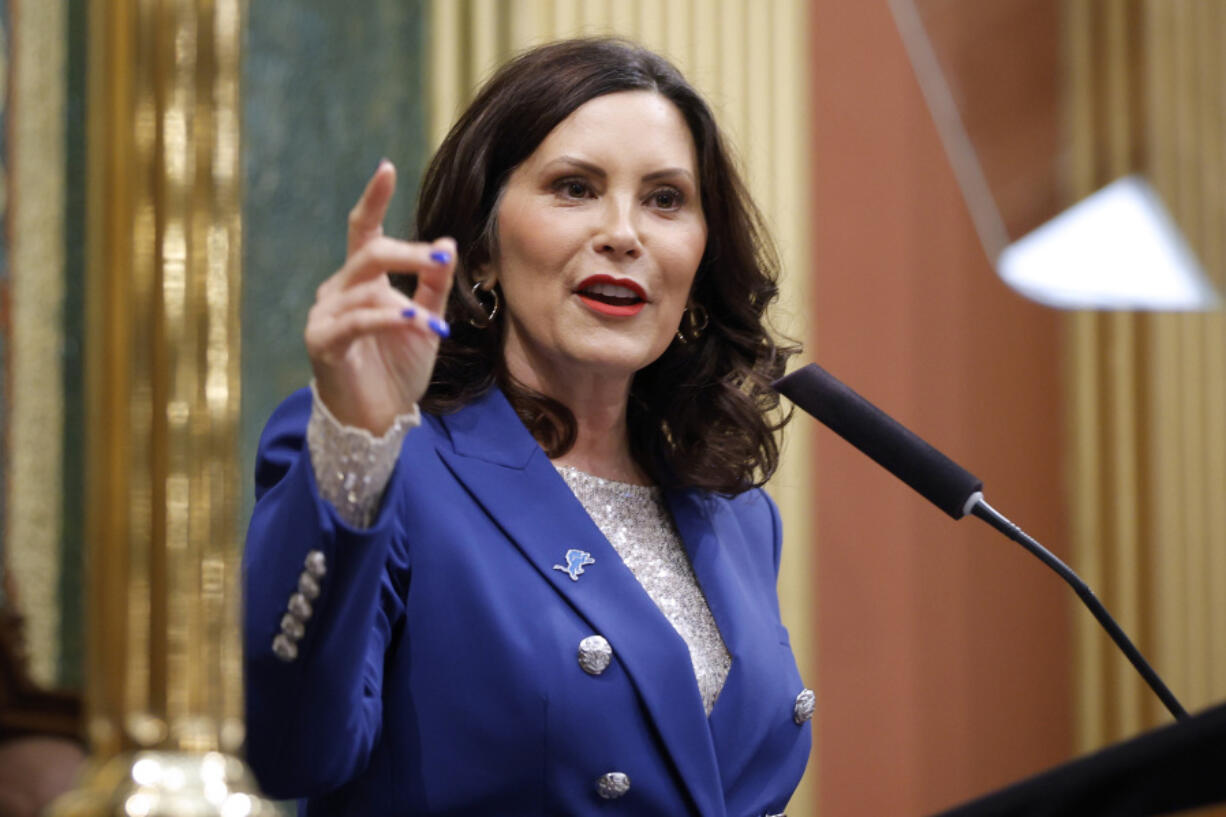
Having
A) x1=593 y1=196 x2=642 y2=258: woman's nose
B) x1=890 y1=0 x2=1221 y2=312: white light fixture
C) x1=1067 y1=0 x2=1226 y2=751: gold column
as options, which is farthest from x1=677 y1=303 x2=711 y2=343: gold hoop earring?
x1=1067 y1=0 x2=1226 y2=751: gold column

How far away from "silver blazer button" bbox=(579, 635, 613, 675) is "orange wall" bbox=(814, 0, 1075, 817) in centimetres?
170

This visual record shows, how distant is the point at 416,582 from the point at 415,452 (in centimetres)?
16

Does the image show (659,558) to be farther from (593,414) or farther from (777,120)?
(777,120)

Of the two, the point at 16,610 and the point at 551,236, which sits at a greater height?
the point at 551,236

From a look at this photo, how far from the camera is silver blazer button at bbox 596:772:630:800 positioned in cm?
133

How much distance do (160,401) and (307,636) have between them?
506 millimetres

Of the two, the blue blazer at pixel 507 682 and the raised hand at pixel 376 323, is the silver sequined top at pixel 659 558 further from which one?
the raised hand at pixel 376 323

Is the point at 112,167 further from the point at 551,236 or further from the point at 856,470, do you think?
the point at 856,470

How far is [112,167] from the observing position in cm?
55

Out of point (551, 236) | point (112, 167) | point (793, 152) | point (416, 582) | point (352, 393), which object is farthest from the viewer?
point (793, 152)

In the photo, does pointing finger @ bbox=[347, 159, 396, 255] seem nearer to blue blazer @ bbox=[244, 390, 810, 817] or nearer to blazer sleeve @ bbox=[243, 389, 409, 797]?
blazer sleeve @ bbox=[243, 389, 409, 797]

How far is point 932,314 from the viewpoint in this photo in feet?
10.4

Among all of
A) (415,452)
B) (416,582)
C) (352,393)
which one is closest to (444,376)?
(415,452)

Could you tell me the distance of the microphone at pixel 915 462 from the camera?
1.20 meters
